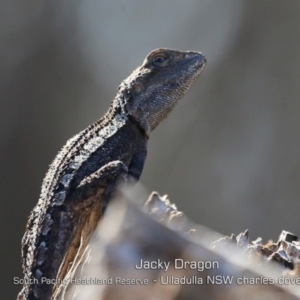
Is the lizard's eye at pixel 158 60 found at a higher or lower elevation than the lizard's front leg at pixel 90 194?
higher

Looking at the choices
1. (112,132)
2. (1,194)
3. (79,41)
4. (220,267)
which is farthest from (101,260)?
(79,41)

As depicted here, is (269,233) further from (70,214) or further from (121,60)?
(70,214)

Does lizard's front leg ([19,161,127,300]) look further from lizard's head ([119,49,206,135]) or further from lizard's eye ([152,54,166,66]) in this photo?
lizard's eye ([152,54,166,66])

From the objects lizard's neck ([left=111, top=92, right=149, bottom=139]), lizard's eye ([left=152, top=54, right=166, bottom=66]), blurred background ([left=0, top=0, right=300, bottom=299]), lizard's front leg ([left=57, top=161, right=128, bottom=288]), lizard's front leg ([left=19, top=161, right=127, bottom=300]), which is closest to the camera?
A: lizard's front leg ([left=19, top=161, right=127, bottom=300])

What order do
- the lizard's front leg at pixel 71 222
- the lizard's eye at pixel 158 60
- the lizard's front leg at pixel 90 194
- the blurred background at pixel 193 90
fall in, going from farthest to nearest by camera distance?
the blurred background at pixel 193 90
the lizard's eye at pixel 158 60
the lizard's front leg at pixel 90 194
the lizard's front leg at pixel 71 222

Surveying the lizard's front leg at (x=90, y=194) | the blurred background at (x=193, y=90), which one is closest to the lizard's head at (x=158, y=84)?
the lizard's front leg at (x=90, y=194)

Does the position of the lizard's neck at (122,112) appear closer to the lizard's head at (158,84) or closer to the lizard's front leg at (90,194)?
the lizard's head at (158,84)

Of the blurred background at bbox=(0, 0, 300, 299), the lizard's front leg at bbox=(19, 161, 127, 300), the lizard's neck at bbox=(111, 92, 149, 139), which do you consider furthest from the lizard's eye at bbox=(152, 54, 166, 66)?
the blurred background at bbox=(0, 0, 300, 299)

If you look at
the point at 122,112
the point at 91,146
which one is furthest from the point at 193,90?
the point at 91,146
